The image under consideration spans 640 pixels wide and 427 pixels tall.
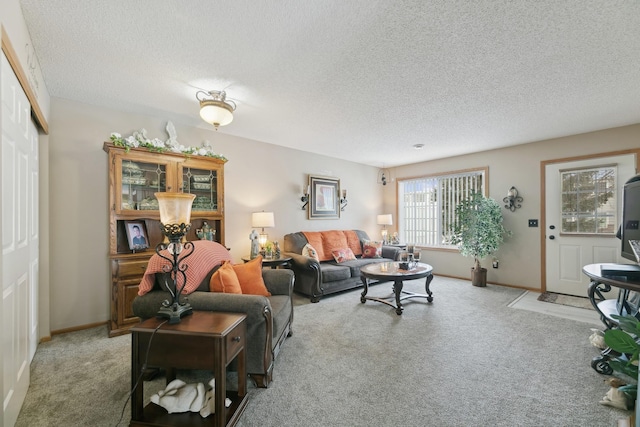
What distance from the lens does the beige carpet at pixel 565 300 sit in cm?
371

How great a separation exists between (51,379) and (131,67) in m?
2.55

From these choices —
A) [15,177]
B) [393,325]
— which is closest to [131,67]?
[15,177]

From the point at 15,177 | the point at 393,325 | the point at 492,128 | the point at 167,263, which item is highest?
the point at 492,128

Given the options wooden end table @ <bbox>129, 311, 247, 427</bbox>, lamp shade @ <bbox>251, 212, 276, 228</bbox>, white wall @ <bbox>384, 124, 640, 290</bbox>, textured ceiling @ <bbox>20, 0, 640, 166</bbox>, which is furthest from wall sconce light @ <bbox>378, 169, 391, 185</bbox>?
wooden end table @ <bbox>129, 311, 247, 427</bbox>

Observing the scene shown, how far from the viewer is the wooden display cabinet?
2857mm

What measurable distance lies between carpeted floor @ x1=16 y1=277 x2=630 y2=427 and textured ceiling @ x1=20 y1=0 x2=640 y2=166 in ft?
8.06

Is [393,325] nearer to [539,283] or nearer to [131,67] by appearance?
[539,283]

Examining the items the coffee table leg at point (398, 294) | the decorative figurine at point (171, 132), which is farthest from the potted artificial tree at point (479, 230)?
the decorative figurine at point (171, 132)

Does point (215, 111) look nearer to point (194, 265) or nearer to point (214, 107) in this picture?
point (214, 107)

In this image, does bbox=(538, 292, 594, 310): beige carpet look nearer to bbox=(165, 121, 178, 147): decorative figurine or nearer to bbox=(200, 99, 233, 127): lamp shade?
bbox=(200, 99, 233, 127): lamp shade

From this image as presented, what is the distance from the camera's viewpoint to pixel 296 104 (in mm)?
3084

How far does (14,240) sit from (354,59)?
2.65 meters

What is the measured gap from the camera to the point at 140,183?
313 cm

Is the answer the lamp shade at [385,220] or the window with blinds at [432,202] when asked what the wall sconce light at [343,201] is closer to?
the lamp shade at [385,220]
